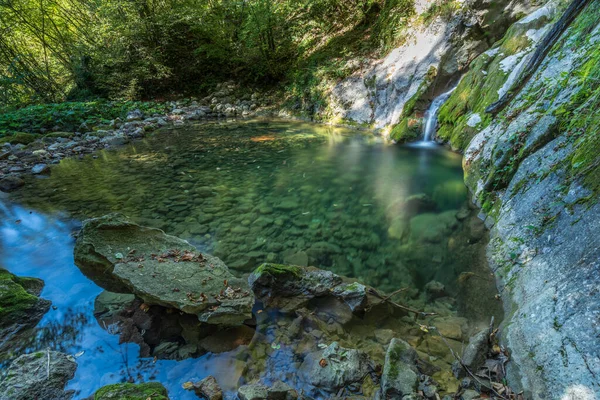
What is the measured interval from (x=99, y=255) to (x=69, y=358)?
137cm

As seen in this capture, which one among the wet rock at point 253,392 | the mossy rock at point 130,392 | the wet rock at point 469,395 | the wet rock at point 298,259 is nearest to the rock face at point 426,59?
the wet rock at point 298,259

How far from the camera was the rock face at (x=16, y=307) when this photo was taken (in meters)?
3.30

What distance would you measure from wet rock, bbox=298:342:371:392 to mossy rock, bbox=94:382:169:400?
1182mm

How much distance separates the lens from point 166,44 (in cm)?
2005

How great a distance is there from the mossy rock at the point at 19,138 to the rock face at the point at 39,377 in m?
12.4

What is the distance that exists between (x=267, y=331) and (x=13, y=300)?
2.96 meters

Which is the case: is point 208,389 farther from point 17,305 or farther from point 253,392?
point 17,305

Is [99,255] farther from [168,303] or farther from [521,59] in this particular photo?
[521,59]

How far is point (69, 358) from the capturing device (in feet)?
9.62

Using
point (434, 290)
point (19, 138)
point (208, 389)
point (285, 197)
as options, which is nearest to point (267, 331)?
point (208, 389)

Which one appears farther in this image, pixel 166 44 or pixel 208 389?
pixel 166 44

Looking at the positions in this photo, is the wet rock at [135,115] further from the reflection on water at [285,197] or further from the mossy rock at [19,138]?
the reflection on water at [285,197]

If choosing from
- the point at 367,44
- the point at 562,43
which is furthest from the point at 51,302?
the point at 367,44

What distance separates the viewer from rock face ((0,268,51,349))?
10.8 feet
